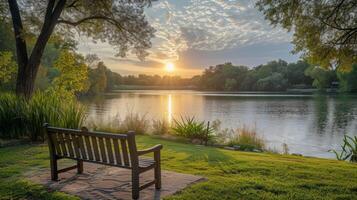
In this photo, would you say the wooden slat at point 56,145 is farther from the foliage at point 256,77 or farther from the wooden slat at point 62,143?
the foliage at point 256,77

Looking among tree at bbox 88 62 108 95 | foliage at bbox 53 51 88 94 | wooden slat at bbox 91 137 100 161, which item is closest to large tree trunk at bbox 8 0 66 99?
foliage at bbox 53 51 88 94

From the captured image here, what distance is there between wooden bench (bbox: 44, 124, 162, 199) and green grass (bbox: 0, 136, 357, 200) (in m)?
0.48

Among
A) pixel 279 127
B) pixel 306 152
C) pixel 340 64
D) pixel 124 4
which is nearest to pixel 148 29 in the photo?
pixel 124 4

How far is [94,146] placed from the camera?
3637 mm

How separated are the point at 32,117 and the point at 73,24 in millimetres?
4717

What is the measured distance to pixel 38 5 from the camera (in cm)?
1029

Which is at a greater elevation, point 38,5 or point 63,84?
point 38,5

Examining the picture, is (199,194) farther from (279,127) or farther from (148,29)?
(279,127)

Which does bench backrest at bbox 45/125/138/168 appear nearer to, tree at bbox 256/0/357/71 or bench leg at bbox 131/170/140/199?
bench leg at bbox 131/170/140/199

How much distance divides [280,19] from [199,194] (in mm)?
5974

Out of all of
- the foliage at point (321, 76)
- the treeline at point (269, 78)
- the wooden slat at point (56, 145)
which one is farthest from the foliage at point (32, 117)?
the treeline at point (269, 78)

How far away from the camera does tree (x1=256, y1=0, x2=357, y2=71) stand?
7.18 metres

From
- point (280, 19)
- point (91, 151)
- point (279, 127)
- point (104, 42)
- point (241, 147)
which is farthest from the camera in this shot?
point (279, 127)

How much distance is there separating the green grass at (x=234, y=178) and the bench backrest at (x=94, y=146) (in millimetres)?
582
